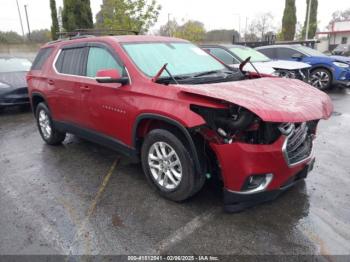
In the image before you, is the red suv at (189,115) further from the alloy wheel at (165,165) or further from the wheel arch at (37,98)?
the wheel arch at (37,98)

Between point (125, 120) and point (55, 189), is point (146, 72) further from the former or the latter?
point (55, 189)

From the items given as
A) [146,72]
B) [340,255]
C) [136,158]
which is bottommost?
[340,255]

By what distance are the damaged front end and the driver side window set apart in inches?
59.3

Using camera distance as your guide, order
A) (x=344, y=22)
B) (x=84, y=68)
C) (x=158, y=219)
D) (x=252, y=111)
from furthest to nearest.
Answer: (x=344, y=22) < (x=84, y=68) < (x=158, y=219) < (x=252, y=111)

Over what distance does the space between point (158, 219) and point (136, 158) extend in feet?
3.04

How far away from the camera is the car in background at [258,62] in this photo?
27.8ft

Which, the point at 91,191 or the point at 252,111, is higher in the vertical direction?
the point at 252,111

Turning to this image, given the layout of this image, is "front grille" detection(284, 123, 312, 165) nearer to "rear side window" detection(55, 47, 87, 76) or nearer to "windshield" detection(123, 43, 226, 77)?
"windshield" detection(123, 43, 226, 77)

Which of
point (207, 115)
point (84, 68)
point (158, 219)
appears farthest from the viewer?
point (84, 68)

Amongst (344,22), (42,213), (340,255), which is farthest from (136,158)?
(344,22)

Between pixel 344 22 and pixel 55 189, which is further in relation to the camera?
pixel 344 22

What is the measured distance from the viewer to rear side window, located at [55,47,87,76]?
4.49 metres

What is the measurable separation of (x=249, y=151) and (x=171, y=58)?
183 centimetres

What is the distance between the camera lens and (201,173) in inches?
124
